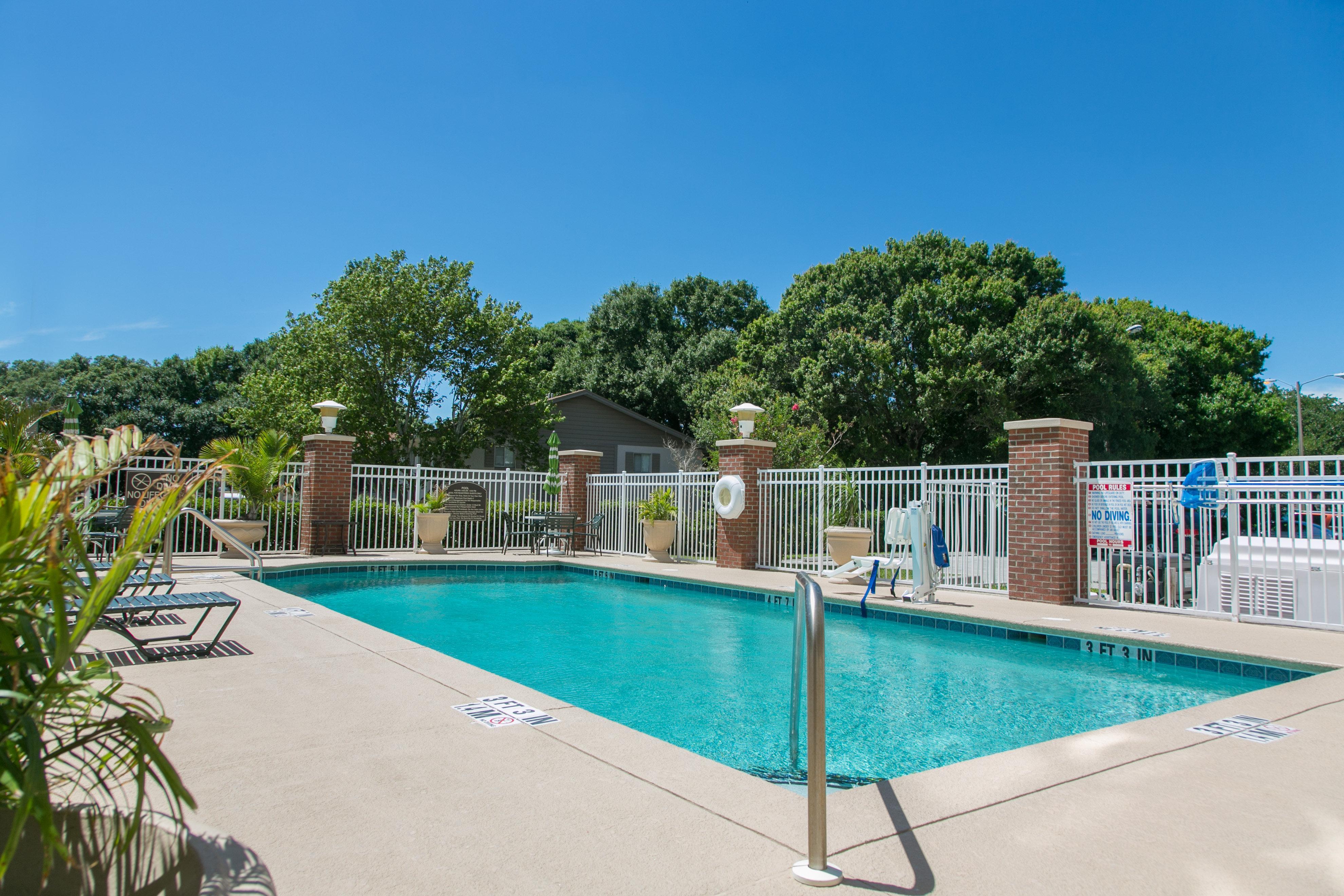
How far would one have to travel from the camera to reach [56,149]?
13.6m

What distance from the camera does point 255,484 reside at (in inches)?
483

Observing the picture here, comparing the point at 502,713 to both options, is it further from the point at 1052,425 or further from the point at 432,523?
the point at 432,523

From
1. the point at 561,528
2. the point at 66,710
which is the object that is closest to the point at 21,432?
the point at 66,710

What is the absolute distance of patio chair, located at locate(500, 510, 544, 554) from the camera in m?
14.7

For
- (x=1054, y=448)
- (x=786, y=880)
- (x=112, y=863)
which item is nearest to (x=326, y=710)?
(x=112, y=863)

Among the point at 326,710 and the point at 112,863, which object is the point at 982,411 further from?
the point at 112,863

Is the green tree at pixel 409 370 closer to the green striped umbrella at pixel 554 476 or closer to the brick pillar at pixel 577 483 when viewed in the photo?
the green striped umbrella at pixel 554 476

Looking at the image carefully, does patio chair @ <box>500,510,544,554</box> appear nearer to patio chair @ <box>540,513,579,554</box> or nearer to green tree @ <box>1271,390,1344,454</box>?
patio chair @ <box>540,513,579,554</box>

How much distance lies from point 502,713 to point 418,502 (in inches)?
459

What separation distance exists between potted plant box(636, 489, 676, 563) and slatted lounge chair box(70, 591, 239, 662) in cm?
825

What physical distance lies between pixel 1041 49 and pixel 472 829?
608 inches

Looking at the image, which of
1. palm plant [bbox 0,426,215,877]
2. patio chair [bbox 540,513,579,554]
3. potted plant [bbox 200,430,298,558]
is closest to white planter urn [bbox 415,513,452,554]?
patio chair [bbox 540,513,579,554]

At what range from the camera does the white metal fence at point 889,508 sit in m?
9.53

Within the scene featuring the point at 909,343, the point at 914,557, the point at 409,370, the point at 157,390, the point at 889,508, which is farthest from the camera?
the point at 157,390
